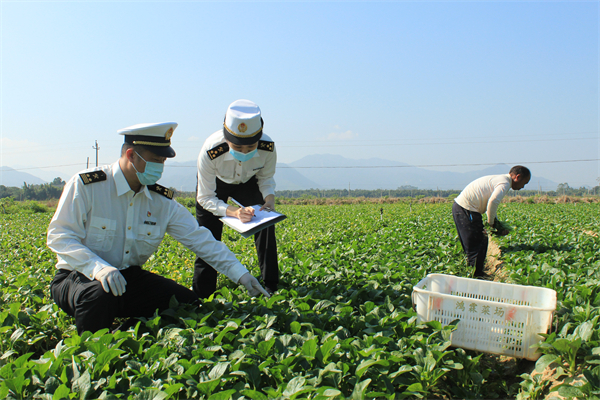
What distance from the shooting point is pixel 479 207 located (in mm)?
5324

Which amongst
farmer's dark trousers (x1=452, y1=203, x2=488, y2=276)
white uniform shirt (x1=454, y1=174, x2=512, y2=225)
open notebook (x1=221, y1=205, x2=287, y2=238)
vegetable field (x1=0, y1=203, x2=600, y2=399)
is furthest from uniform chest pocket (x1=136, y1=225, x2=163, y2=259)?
white uniform shirt (x1=454, y1=174, x2=512, y2=225)

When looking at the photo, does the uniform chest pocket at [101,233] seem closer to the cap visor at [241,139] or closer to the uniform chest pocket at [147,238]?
the uniform chest pocket at [147,238]

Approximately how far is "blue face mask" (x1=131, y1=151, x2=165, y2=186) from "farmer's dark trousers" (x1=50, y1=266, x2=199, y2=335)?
0.70 metres

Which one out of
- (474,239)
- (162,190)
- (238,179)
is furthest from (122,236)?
(474,239)

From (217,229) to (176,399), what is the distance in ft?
7.22

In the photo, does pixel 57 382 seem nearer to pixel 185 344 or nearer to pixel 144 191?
pixel 185 344

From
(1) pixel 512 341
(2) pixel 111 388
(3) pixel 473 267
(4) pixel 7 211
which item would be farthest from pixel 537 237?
(4) pixel 7 211

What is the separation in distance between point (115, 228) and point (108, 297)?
53 cm

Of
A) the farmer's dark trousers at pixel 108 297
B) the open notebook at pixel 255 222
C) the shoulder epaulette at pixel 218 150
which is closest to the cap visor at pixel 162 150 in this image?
the shoulder epaulette at pixel 218 150

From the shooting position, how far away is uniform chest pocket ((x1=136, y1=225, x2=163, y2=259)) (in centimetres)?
293

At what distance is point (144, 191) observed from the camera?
9.56ft

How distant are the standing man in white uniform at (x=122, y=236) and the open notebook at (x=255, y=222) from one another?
226 millimetres

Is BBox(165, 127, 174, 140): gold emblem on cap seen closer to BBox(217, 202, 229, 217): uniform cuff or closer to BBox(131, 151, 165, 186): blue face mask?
BBox(131, 151, 165, 186): blue face mask

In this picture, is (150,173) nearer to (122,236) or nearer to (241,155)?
(122,236)
